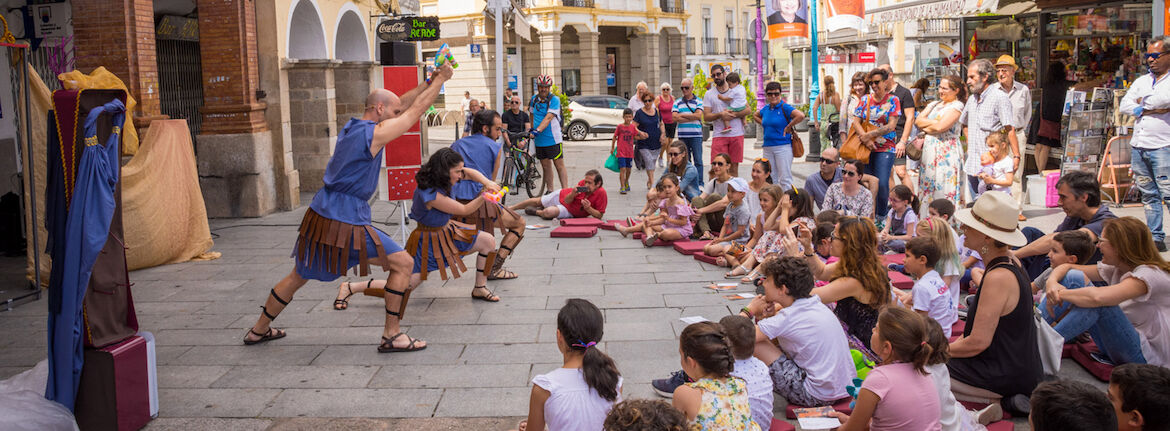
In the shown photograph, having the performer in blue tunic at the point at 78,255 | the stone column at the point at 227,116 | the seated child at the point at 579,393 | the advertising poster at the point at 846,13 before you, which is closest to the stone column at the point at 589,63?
the advertising poster at the point at 846,13

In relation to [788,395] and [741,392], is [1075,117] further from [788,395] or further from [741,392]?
[741,392]

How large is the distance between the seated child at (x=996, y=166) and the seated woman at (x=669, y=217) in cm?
280

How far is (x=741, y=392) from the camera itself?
3.98 metres

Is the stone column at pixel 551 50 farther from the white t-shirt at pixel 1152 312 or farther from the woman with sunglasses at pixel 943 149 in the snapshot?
the white t-shirt at pixel 1152 312

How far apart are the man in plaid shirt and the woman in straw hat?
15.7 ft

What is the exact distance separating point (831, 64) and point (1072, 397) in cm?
2964

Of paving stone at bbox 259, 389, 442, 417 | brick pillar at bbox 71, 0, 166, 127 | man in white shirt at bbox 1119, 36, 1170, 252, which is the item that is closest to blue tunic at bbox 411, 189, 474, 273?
paving stone at bbox 259, 389, 442, 417

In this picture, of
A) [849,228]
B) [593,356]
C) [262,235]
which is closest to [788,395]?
[849,228]

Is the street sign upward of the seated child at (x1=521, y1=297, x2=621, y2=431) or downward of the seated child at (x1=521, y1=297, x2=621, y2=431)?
upward

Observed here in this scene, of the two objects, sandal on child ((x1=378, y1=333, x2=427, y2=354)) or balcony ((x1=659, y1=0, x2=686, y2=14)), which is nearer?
sandal on child ((x1=378, y1=333, x2=427, y2=354))

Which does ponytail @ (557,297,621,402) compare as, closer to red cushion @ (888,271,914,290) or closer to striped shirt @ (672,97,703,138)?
red cushion @ (888,271,914,290)

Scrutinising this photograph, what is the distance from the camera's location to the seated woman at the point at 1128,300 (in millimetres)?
5312

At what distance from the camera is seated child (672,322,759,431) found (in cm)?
388

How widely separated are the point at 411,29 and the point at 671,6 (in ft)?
119
